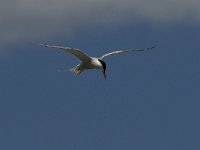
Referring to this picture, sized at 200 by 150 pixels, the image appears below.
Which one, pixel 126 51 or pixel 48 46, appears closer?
pixel 48 46

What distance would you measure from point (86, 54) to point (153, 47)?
592 cm

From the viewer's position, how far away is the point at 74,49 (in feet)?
158

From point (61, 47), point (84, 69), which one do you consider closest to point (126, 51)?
point (84, 69)

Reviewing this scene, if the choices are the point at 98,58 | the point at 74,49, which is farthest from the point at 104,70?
the point at 74,49

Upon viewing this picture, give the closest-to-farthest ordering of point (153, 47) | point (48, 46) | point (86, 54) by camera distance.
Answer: point (48, 46) < point (86, 54) < point (153, 47)

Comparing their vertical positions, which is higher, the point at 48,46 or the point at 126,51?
the point at 126,51

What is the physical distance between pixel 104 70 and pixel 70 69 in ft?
7.19

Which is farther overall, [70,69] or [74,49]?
[70,69]

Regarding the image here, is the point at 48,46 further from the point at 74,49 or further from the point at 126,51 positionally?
the point at 126,51

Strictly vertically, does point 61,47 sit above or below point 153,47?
below

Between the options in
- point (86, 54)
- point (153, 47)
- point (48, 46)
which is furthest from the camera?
point (153, 47)

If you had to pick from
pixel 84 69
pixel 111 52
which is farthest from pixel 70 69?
pixel 111 52

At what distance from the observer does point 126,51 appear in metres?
55.5

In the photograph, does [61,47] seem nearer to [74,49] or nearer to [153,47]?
[74,49]
